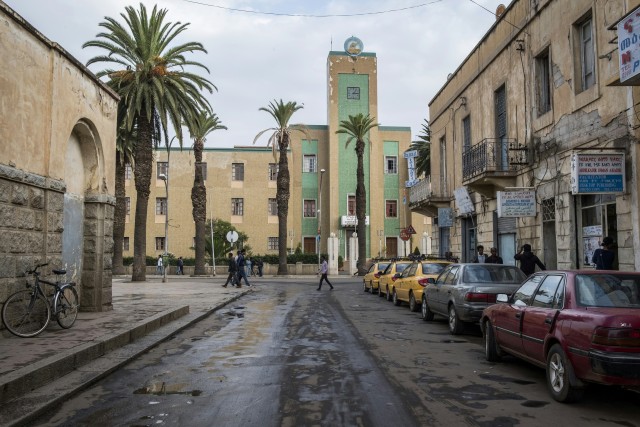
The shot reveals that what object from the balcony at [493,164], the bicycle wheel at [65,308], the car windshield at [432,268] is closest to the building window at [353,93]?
the balcony at [493,164]

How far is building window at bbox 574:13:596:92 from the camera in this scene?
14.3 meters

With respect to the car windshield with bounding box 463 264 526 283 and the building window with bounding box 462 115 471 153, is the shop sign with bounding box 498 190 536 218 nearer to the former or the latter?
the car windshield with bounding box 463 264 526 283

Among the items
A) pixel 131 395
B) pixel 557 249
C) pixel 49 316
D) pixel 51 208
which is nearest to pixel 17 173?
pixel 51 208

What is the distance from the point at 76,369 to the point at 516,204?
13.3 metres

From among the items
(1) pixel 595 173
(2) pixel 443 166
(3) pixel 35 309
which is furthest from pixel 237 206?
(3) pixel 35 309

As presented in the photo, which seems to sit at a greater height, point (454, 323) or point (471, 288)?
point (471, 288)

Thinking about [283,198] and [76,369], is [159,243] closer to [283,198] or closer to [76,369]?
[283,198]

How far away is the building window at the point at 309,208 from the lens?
59.3m

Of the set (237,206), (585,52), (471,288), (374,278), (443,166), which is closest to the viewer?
(471,288)

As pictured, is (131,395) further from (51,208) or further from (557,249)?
(557,249)

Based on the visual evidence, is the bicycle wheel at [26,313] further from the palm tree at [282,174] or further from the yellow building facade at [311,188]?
the yellow building facade at [311,188]

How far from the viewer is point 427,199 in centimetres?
2728

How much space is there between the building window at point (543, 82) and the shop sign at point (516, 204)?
2.56 meters

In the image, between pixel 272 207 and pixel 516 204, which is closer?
pixel 516 204
